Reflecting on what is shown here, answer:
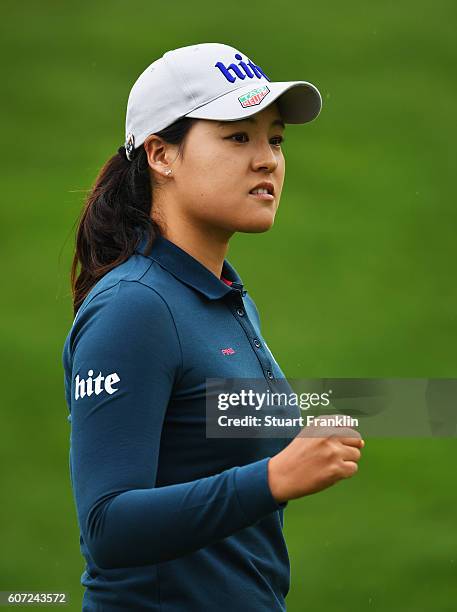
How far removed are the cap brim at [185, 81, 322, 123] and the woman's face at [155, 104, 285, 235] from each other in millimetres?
21

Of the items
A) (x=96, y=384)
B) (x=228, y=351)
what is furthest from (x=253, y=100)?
(x=96, y=384)

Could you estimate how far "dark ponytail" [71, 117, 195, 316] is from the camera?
1.94m

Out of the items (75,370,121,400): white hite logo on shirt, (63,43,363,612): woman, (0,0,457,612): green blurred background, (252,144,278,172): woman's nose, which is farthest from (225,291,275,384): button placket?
(0,0,457,612): green blurred background

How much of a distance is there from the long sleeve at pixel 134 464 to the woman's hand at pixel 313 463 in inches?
0.8

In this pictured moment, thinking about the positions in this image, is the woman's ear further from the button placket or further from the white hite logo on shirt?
the white hite logo on shirt

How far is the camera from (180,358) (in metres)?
1.70

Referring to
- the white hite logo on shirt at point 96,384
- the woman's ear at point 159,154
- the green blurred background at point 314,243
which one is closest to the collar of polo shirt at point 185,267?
the woman's ear at point 159,154

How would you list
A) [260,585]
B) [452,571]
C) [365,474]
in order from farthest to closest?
1. [365,474]
2. [452,571]
3. [260,585]

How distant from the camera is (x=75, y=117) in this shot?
6.05 metres

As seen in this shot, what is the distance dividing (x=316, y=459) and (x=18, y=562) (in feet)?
9.65

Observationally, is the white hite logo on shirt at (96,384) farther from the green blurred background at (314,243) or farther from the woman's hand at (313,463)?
the green blurred background at (314,243)

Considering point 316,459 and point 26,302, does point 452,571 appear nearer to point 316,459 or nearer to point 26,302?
point 26,302

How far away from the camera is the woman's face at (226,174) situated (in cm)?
189

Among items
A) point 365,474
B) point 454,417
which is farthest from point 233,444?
point 365,474
